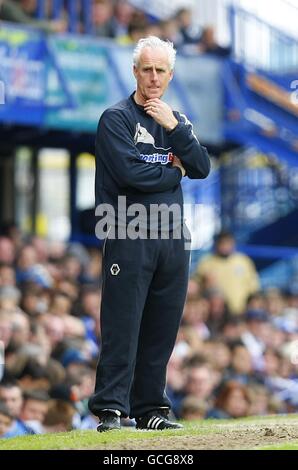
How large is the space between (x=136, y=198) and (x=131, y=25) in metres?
11.4

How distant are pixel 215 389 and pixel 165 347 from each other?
585 centimetres

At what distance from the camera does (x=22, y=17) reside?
17922 millimetres

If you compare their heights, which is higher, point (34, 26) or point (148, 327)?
point (34, 26)

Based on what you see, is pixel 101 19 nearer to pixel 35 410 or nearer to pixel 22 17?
pixel 22 17

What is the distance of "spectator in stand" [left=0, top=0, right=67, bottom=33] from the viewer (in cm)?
1771

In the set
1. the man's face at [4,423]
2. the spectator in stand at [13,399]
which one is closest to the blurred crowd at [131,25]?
the spectator in stand at [13,399]

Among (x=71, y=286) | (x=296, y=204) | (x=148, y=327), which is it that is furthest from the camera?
(x=296, y=204)

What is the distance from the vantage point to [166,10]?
22.5 metres

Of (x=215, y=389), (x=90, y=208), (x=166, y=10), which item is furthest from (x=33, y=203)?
(x=215, y=389)

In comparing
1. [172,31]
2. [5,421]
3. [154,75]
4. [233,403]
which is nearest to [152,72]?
[154,75]

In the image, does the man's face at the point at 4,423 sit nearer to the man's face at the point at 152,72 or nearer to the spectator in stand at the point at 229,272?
the man's face at the point at 152,72

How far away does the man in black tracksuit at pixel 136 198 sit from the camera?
8.88m
